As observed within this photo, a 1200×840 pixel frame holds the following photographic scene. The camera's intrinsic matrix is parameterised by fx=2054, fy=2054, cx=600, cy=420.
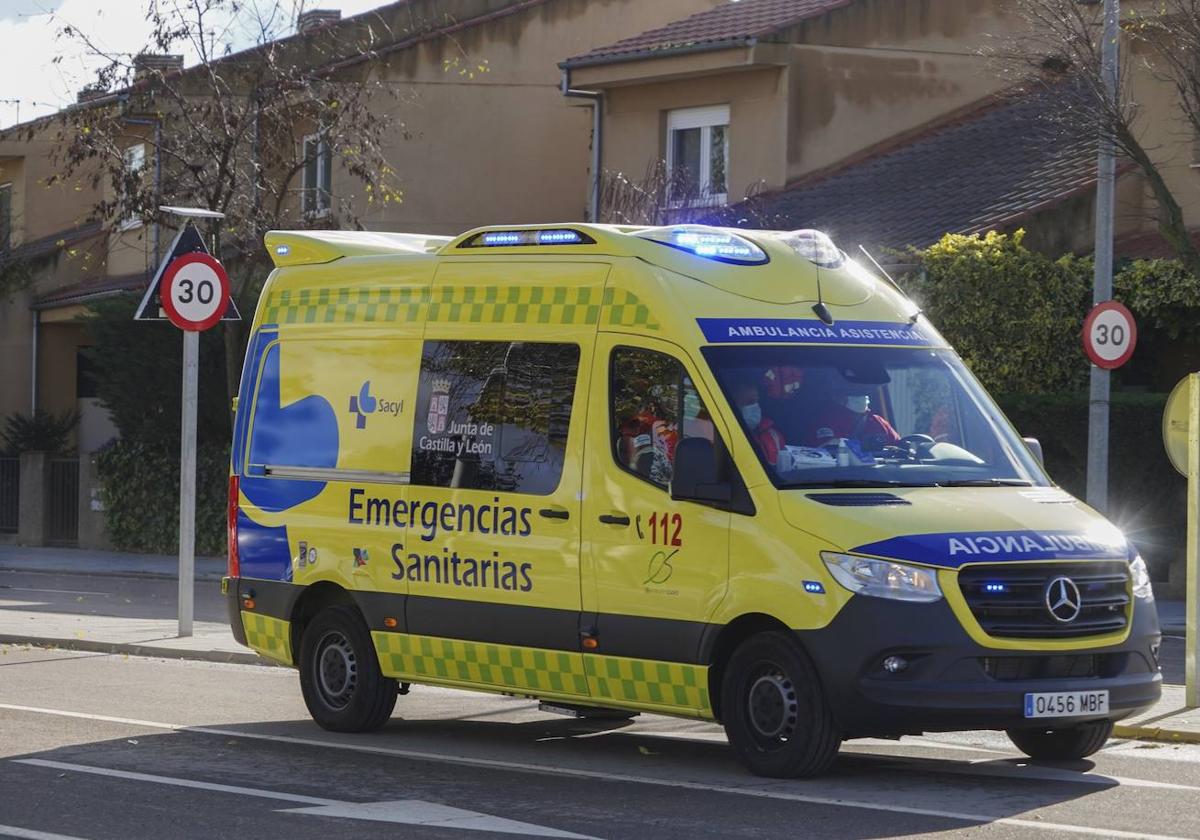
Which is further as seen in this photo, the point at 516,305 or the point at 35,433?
the point at 35,433

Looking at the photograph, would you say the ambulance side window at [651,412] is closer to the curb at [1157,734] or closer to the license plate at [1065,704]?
the license plate at [1065,704]

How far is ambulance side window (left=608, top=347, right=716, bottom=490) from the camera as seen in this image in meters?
10.0

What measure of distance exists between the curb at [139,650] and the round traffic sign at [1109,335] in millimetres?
8287

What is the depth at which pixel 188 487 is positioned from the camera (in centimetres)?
1722

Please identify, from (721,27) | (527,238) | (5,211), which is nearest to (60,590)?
(721,27)

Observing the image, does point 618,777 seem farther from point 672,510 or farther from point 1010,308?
point 1010,308

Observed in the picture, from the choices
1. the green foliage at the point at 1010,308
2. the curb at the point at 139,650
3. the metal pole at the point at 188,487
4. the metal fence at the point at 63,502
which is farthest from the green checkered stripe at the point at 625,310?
the metal fence at the point at 63,502

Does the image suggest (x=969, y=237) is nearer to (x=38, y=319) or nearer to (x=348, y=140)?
(x=348, y=140)

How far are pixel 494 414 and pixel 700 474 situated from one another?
1619mm

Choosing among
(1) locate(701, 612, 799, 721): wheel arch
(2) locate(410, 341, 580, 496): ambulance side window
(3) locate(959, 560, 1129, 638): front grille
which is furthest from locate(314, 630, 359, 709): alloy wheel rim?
(3) locate(959, 560, 1129, 638): front grille

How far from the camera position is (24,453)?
1401 inches

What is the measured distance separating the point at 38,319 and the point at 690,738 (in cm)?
3334

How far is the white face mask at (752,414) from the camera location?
9891 millimetres

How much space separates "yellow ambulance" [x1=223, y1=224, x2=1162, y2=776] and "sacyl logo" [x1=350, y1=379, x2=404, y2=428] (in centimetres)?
2
